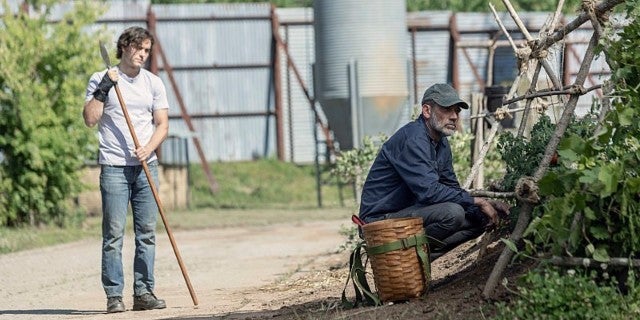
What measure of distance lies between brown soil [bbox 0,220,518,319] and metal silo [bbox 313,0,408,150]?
3.80 metres

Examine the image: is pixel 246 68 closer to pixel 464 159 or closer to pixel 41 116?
pixel 41 116

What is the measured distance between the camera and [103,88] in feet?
31.0

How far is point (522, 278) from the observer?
688 centimetres

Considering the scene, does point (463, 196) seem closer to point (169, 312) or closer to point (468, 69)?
point (169, 312)

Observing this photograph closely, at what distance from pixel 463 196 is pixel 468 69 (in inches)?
855

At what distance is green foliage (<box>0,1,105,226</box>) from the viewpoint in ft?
59.5

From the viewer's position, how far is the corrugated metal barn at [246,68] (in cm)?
2817

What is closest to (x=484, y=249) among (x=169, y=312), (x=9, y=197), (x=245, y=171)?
(x=169, y=312)

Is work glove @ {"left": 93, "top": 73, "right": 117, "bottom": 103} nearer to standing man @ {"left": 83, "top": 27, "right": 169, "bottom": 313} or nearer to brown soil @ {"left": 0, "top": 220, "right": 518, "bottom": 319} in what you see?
standing man @ {"left": 83, "top": 27, "right": 169, "bottom": 313}

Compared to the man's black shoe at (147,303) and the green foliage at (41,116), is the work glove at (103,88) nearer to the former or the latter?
the man's black shoe at (147,303)

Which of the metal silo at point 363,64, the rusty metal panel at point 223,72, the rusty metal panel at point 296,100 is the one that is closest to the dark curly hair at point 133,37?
the metal silo at point 363,64

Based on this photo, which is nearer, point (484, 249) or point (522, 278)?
point (522, 278)

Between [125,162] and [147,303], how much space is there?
99 cm

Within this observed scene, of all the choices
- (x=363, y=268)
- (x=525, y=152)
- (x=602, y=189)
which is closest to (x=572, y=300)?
(x=602, y=189)
